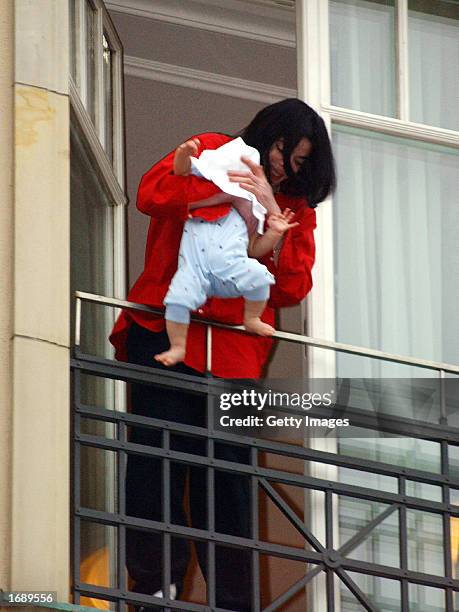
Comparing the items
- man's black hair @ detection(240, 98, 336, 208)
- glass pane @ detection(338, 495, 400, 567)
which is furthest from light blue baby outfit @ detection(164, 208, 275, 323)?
glass pane @ detection(338, 495, 400, 567)

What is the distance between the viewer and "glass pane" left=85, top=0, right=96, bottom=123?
1033cm

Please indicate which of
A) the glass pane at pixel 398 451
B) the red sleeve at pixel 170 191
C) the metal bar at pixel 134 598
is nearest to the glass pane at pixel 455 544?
the glass pane at pixel 398 451

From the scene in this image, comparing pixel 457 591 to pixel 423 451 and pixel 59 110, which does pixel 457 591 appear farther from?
pixel 59 110

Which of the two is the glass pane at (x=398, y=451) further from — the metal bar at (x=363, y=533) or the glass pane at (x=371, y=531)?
the metal bar at (x=363, y=533)

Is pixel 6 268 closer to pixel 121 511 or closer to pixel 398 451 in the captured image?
pixel 121 511

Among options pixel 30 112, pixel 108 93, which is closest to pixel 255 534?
pixel 30 112

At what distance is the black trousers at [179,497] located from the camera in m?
9.11

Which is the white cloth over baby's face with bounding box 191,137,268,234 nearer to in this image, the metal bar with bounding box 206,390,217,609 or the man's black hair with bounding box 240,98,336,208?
the man's black hair with bounding box 240,98,336,208

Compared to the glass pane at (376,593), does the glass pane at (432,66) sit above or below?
above

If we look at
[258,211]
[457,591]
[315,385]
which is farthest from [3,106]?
[457,591]

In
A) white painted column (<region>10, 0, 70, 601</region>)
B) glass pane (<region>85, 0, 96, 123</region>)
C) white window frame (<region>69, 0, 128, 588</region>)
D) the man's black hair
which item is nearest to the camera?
white painted column (<region>10, 0, 70, 601</region>)

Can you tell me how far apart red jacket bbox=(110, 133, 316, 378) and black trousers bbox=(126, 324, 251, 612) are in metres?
0.12

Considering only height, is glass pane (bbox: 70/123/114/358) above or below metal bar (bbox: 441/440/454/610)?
above

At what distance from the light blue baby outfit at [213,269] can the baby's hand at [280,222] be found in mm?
103
